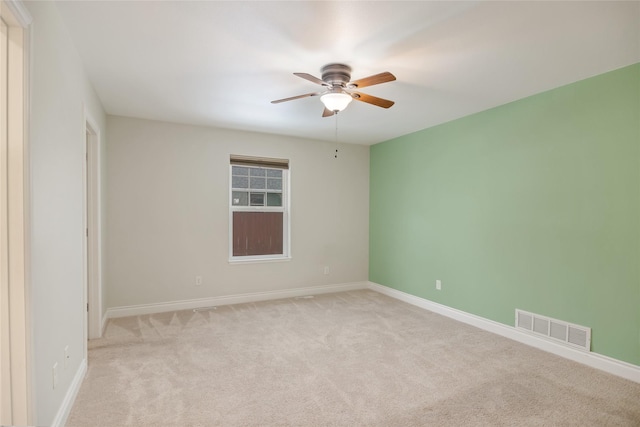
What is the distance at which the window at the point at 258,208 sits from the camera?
4.88 meters

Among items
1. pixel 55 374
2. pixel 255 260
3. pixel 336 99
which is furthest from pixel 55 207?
pixel 255 260

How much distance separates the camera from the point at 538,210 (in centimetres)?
327

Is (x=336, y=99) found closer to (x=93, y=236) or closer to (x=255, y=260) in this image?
(x=93, y=236)

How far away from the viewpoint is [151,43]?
231 cm

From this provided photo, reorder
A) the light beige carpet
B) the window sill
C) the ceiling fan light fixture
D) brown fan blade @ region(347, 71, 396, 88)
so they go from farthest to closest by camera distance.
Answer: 1. the window sill
2. the ceiling fan light fixture
3. brown fan blade @ region(347, 71, 396, 88)
4. the light beige carpet

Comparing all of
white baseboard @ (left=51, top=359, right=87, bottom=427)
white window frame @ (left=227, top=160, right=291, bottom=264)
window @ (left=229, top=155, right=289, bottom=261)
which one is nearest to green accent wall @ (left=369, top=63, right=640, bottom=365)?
white window frame @ (left=227, top=160, right=291, bottom=264)

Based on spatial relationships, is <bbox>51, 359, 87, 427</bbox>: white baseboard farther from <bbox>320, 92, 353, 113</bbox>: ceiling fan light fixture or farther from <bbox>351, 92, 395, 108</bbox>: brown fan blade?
<bbox>351, 92, 395, 108</bbox>: brown fan blade

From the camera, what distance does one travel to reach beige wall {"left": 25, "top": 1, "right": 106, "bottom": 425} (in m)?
1.60

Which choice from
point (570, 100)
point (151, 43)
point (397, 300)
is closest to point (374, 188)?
point (397, 300)

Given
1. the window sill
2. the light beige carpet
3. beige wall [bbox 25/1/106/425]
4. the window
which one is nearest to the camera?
beige wall [bbox 25/1/106/425]

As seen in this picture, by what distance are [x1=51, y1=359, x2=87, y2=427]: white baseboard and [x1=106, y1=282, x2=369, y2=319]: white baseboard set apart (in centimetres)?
153

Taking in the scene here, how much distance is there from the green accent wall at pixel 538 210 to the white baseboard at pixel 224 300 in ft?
3.65

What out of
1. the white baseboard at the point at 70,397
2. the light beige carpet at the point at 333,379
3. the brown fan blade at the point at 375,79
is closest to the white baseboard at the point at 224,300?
the light beige carpet at the point at 333,379

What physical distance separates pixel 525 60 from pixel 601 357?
2.51 m
